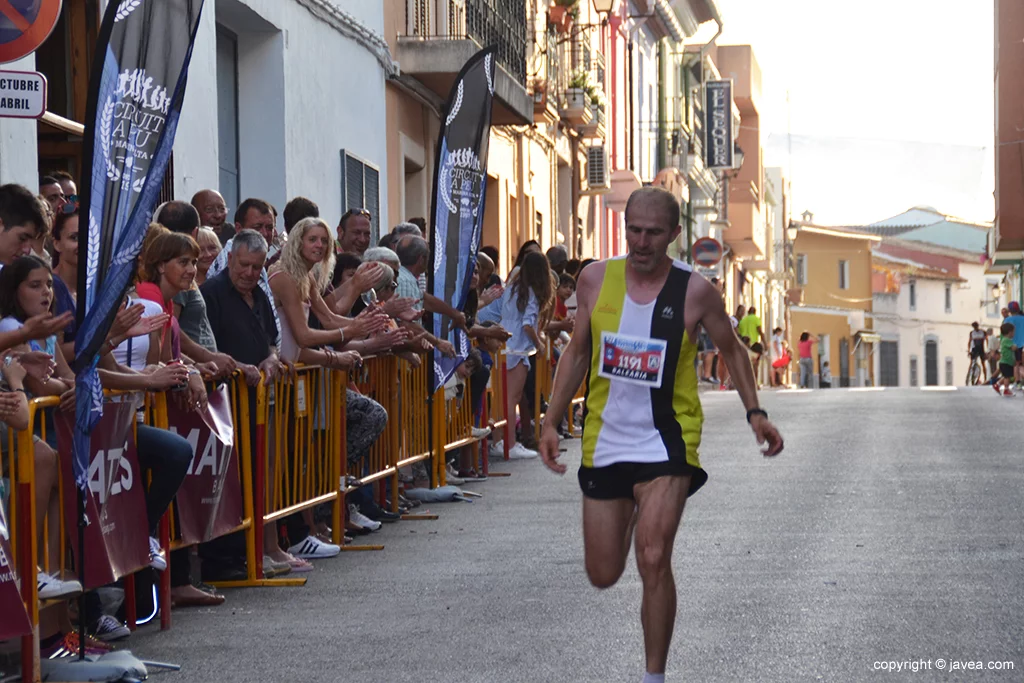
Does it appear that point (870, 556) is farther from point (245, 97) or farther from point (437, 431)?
point (245, 97)

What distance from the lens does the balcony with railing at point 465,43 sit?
2192cm

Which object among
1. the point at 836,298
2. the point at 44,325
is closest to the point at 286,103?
the point at 44,325

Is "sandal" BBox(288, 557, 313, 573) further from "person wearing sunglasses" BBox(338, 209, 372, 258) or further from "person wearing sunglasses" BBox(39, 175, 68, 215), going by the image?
"person wearing sunglasses" BBox(338, 209, 372, 258)

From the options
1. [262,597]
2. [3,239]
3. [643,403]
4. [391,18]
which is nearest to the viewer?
[643,403]

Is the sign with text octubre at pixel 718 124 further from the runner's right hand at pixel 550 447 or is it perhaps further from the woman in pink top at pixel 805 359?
the runner's right hand at pixel 550 447

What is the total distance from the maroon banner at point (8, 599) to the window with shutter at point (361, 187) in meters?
12.9

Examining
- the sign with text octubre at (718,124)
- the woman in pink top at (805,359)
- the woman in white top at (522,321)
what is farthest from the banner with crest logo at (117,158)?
the woman in pink top at (805,359)

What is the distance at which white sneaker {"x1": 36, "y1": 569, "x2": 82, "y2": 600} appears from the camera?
7008 millimetres

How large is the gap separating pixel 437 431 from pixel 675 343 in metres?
7.13

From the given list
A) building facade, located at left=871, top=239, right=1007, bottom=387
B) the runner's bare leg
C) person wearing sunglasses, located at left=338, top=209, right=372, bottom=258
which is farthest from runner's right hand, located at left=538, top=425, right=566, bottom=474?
building facade, located at left=871, top=239, right=1007, bottom=387

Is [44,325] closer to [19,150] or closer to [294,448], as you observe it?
[294,448]

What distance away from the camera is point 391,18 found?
2181 centimetres

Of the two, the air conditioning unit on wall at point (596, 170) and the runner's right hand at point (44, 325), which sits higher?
the air conditioning unit on wall at point (596, 170)

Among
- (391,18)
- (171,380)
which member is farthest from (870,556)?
(391,18)
